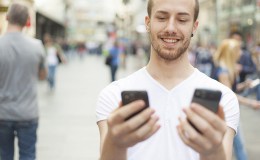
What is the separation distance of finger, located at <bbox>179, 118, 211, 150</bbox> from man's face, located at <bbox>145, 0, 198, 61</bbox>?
26.1 inches

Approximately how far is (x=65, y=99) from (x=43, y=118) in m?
4.07

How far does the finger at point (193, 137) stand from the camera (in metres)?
1.63

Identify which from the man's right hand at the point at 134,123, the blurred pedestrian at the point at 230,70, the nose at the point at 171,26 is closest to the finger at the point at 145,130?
the man's right hand at the point at 134,123

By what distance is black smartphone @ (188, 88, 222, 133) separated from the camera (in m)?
1.70

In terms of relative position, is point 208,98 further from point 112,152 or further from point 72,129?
point 72,129

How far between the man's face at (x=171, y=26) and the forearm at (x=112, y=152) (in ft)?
1.94

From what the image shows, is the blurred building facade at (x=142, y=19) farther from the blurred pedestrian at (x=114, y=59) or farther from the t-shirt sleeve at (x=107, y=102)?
the t-shirt sleeve at (x=107, y=102)

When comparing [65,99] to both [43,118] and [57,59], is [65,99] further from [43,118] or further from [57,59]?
[43,118]

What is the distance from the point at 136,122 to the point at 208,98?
0.25 meters

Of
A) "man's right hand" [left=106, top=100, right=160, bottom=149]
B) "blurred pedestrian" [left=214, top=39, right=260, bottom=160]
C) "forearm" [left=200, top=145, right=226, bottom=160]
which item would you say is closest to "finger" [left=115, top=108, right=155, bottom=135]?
"man's right hand" [left=106, top=100, right=160, bottom=149]

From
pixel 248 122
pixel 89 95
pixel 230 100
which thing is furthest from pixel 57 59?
pixel 230 100

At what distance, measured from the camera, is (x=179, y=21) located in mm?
2262

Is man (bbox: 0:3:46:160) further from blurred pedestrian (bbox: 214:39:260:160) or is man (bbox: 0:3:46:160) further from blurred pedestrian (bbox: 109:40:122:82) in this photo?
blurred pedestrian (bbox: 109:40:122:82)

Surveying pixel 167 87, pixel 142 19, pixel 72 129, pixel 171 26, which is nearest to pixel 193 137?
pixel 171 26
